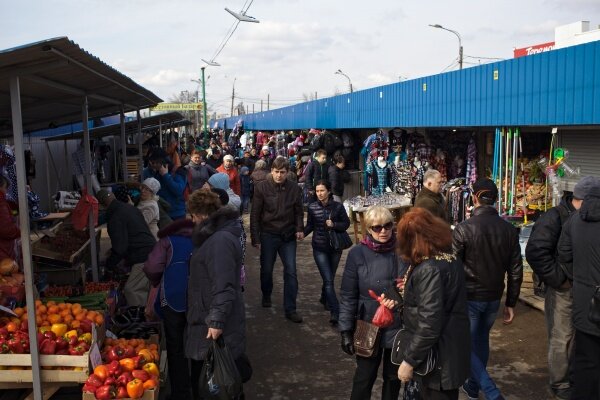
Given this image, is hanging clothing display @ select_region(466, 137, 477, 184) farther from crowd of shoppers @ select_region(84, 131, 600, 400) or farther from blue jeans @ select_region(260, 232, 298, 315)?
crowd of shoppers @ select_region(84, 131, 600, 400)

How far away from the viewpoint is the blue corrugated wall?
6.84 meters

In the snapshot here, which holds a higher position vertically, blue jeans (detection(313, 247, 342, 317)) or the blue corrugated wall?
the blue corrugated wall

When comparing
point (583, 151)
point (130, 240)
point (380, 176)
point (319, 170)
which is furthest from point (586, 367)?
point (380, 176)

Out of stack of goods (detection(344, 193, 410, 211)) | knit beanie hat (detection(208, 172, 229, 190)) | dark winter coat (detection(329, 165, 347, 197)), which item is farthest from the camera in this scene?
dark winter coat (detection(329, 165, 347, 197))

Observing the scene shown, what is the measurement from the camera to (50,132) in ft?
53.1

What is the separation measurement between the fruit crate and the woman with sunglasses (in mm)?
1796

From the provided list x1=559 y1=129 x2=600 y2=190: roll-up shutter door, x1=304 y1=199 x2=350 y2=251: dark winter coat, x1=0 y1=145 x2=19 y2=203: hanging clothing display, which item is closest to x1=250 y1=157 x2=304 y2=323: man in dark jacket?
x1=304 y1=199 x2=350 y2=251: dark winter coat

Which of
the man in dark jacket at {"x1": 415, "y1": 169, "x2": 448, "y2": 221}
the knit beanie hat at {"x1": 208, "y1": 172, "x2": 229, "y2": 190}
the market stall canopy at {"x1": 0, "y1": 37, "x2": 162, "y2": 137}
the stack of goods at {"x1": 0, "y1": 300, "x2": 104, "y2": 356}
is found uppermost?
the market stall canopy at {"x1": 0, "y1": 37, "x2": 162, "y2": 137}

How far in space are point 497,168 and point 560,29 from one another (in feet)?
98.8

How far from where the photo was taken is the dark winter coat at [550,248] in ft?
14.9

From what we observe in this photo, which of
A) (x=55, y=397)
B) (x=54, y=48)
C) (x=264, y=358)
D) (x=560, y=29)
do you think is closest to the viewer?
(x=54, y=48)

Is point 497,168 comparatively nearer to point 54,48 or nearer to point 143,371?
point 143,371

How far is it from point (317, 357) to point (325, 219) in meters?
1.62

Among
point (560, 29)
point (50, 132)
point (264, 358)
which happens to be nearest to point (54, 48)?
point (264, 358)
